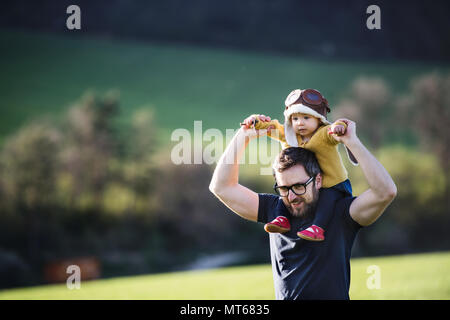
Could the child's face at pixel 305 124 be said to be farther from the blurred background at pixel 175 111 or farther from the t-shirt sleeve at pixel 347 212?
the blurred background at pixel 175 111

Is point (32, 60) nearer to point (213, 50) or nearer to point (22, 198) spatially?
point (22, 198)

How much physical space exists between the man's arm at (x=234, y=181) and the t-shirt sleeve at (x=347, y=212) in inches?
15.4

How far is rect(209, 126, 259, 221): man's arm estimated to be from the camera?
2.04 m

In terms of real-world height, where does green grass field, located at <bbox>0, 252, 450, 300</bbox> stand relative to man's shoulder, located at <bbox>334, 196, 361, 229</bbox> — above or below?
below

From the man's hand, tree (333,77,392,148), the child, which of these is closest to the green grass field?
the child

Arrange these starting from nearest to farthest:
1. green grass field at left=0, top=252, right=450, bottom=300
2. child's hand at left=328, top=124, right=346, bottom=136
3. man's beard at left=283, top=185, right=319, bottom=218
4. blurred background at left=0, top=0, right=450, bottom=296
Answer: child's hand at left=328, top=124, right=346, bottom=136
man's beard at left=283, top=185, right=319, bottom=218
green grass field at left=0, top=252, right=450, bottom=300
blurred background at left=0, top=0, right=450, bottom=296

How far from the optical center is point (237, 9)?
1766 cm

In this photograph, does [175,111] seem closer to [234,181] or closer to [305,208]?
[234,181]

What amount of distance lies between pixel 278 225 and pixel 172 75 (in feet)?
55.6

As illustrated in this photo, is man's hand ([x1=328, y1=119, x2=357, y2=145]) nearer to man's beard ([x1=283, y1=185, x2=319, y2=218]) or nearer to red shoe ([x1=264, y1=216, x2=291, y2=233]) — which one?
man's beard ([x1=283, y1=185, x2=319, y2=218])

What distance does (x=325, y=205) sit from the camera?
1970mm

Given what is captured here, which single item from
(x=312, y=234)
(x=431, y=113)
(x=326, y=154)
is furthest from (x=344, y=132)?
(x=431, y=113)

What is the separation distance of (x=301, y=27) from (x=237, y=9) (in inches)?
102
